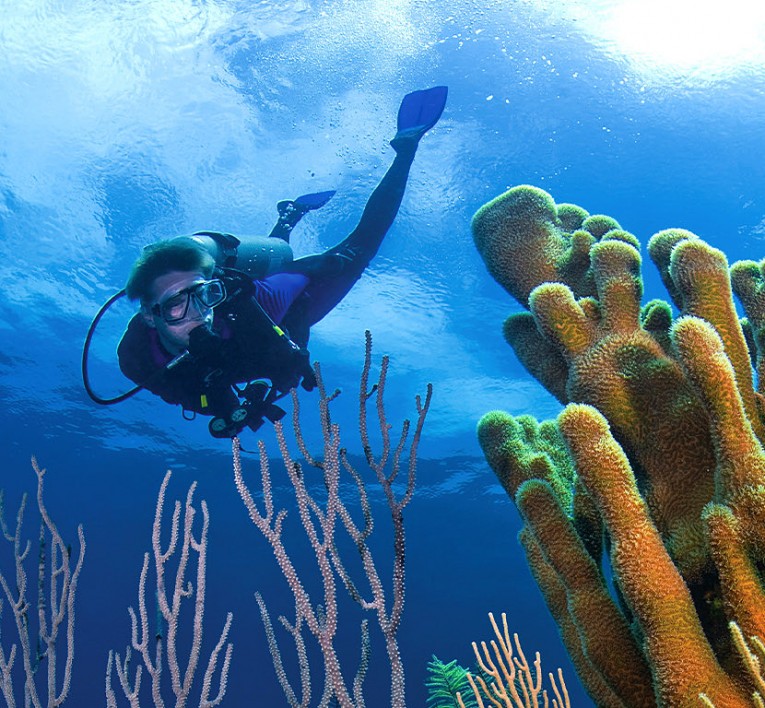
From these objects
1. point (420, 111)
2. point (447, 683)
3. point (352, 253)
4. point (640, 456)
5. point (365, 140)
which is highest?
point (365, 140)

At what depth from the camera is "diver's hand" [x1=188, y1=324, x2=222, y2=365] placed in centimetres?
Result: 542

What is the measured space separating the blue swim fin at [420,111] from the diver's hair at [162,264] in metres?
4.74

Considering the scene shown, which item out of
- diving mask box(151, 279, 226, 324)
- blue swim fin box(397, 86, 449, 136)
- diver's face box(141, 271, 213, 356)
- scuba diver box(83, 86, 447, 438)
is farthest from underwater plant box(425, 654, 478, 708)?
blue swim fin box(397, 86, 449, 136)

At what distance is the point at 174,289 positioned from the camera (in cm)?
554

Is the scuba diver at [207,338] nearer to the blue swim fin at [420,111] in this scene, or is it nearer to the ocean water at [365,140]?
the ocean water at [365,140]

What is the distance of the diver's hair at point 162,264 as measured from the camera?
5.57 meters

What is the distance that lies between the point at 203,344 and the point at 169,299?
1.93 ft

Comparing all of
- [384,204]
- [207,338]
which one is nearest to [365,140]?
[384,204]

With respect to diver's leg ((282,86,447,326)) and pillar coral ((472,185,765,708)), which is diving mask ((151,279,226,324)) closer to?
diver's leg ((282,86,447,326))

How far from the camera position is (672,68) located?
9500mm

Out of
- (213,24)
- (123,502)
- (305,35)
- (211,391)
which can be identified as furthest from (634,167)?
(123,502)

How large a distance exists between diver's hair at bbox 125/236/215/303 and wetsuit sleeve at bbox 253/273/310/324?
94 cm

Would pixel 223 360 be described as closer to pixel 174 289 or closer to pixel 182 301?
pixel 182 301

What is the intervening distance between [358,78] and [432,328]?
7427 millimetres
